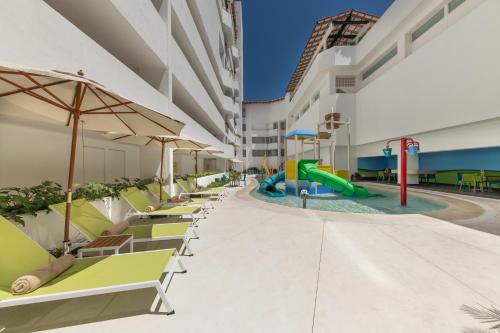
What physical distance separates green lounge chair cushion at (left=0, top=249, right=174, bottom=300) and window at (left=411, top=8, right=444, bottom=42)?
2122 centimetres

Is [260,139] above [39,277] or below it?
above

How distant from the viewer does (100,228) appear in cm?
418

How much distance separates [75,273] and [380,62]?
26064 mm

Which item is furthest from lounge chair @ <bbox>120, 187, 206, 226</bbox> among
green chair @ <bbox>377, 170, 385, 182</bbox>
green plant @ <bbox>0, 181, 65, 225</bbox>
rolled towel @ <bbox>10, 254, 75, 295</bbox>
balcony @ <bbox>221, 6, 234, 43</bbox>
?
balcony @ <bbox>221, 6, 234, 43</bbox>

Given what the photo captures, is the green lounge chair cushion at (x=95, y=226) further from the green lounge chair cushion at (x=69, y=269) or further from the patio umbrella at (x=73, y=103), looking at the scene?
the green lounge chair cushion at (x=69, y=269)

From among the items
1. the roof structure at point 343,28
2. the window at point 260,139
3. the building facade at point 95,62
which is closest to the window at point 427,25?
the roof structure at point 343,28

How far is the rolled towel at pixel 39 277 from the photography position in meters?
2.15

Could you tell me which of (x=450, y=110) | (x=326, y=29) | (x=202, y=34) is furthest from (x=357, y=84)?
(x=202, y=34)

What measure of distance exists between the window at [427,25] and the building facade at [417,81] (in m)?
0.07

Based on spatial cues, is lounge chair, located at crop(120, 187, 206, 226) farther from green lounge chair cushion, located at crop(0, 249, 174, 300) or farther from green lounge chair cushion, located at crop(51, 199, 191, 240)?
green lounge chair cushion, located at crop(0, 249, 174, 300)

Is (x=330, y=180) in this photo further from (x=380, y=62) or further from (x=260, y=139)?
(x=260, y=139)

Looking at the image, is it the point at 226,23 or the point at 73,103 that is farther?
the point at 226,23

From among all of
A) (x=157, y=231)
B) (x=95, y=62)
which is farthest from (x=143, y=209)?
(x=95, y=62)

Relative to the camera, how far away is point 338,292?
9.12 feet
